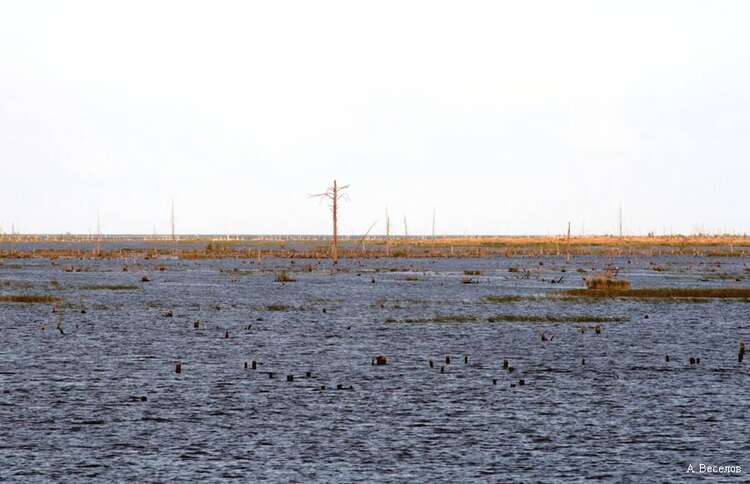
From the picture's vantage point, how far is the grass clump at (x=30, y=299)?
7360 cm

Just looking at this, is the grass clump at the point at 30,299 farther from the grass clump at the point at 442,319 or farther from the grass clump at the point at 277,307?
the grass clump at the point at 442,319

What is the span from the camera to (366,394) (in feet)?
108

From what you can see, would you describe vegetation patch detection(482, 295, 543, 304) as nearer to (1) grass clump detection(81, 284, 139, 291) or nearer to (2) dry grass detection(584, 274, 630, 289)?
(2) dry grass detection(584, 274, 630, 289)

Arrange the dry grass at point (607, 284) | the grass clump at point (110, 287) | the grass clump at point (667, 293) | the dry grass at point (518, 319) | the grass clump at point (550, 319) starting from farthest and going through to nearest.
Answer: the grass clump at point (110, 287) → the dry grass at point (607, 284) → the grass clump at point (667, 293) → the grass clump at point (550, 319) → the dry grass at point (518, 319)

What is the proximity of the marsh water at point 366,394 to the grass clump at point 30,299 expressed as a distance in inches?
150

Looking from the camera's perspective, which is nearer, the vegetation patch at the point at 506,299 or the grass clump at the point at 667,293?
the vegetation patch at the point at 506,299

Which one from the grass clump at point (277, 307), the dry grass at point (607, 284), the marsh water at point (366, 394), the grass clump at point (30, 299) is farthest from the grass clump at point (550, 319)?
the grass clump at point (30, 299)

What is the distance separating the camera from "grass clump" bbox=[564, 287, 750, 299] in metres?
78.7

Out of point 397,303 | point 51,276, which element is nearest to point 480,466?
point 397,303

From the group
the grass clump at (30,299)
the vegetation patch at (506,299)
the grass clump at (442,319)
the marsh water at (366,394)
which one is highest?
the grass clump at (30,299)

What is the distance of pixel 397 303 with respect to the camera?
7356 centimetres

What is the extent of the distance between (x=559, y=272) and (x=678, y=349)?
73777 mm

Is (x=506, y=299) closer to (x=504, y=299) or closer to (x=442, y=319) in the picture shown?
(x=504, y=299)

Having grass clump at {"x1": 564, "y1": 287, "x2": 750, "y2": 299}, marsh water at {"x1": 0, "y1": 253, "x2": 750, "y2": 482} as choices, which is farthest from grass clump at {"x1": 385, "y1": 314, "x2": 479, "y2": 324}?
grass clump at {"x1": 564, "y1": 287, "x2": 750, "y2": 299}
